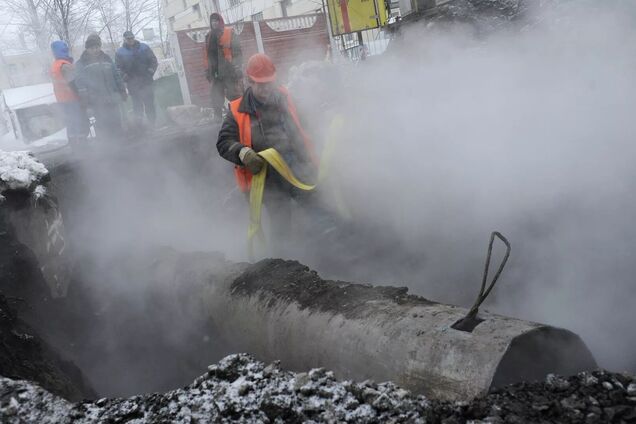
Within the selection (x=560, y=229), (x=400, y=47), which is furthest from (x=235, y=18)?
(x=560, y=229)

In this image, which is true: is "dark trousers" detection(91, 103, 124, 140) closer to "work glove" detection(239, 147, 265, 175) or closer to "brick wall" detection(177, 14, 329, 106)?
"brick wall" detection(177, 14, 329, 106)

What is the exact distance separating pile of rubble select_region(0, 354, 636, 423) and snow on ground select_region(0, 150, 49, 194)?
8.75 ft

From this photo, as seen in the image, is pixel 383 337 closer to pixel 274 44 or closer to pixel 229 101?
pixel 229 101

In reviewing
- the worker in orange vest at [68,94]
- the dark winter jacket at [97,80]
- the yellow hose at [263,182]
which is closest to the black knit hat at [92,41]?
the dark winter jacket at [97,80]

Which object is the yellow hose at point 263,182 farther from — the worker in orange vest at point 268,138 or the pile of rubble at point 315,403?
the pile of rubble at point 315,403

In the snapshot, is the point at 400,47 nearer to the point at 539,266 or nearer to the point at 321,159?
the point at 321,159

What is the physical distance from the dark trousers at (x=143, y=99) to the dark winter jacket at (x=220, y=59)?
5.57 ft

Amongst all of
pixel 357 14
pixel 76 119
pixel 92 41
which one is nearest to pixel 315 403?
pixel 92 41

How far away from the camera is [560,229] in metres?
4.28

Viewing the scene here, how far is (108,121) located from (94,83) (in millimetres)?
611

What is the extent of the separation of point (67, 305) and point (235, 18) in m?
27.5

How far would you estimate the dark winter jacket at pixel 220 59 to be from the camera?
827cm

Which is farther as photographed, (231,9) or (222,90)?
(231,9)

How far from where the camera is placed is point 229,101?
313 inches
